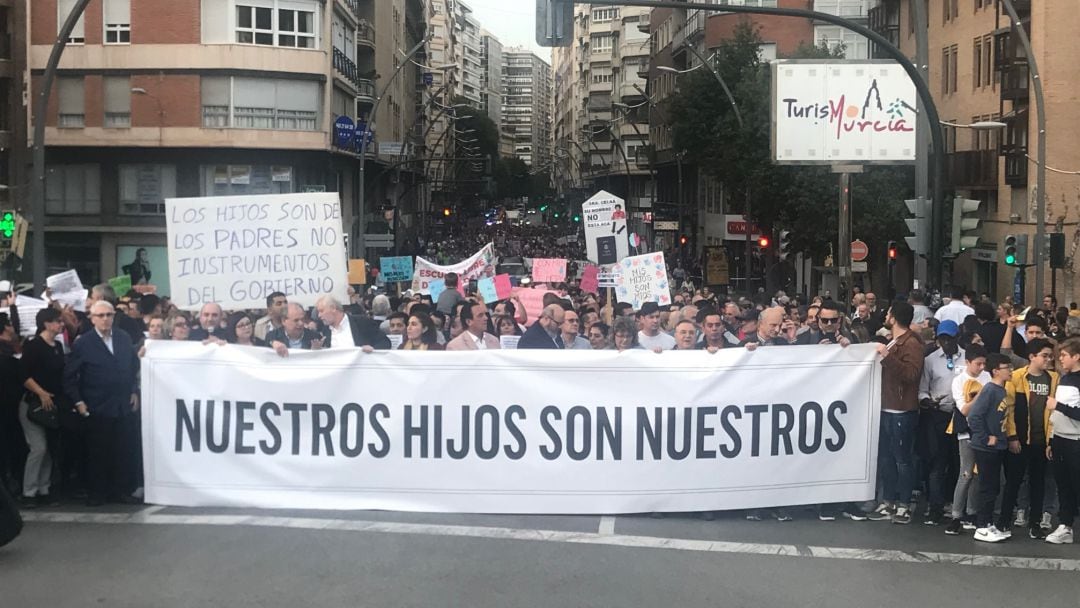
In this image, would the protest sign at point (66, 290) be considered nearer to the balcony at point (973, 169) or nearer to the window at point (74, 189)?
the window at point (74, 189)

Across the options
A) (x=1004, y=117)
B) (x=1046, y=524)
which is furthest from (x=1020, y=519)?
(x=1004, y=117)

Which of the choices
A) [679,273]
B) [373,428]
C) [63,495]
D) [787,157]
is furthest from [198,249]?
[679,273]

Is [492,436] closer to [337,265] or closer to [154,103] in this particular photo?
[337,265]

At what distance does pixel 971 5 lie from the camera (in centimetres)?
4134

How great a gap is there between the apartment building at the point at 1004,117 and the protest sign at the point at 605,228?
33.3 ft

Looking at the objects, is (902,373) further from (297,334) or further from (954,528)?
(297,334)

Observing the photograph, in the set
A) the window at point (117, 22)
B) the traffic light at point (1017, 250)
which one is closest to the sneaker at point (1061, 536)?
the traffic light at point (1017, 250)

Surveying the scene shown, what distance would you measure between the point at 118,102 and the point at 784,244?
73.9 feet

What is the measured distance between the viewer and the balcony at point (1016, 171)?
119ft

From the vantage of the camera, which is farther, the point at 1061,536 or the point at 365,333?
the point at 365,333

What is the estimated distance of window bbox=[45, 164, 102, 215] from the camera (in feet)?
140

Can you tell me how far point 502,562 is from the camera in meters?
8.80

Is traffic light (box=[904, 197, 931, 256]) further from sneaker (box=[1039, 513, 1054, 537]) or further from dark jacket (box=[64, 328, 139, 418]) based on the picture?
dark jacket (box=[64, 328, 139, 418])

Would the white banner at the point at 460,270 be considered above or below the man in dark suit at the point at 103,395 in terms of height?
above
